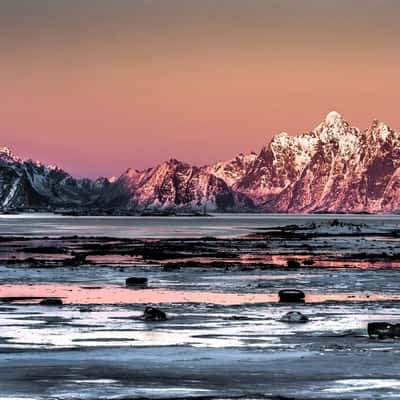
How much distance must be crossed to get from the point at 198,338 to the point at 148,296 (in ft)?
61.9

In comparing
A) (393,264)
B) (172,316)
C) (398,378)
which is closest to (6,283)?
(172,316)

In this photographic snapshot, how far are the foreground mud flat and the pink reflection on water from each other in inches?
2.1

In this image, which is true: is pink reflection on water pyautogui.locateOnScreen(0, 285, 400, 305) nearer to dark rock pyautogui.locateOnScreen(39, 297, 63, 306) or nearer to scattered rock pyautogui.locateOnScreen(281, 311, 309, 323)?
dark rock pyautogui.locateOnScreen(39, 297, 63, 306)

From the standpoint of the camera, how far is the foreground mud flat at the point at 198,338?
2634cm

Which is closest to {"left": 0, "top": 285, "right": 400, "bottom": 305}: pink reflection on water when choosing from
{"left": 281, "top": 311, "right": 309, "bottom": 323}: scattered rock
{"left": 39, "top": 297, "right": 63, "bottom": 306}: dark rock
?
{"left": 39, "top": 297, "right": 63, "bottom": 306}: dark rock

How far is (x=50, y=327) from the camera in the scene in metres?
39.0

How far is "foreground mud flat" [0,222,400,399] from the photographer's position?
26344 mm

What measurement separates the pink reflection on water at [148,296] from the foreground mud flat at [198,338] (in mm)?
53

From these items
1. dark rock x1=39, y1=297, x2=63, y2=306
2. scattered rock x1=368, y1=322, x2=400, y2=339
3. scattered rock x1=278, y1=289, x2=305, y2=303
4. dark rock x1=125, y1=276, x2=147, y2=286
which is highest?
dark rock x1=125, y1=276, x2=147, y2=286

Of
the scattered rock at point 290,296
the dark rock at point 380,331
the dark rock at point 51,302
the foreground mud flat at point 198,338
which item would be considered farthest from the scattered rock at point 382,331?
the dark rock at point 51,302

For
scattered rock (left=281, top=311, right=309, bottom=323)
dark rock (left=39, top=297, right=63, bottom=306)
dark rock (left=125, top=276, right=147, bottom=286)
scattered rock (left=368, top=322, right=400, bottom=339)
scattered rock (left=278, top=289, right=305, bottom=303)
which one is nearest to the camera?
scattered rock (left=368, top=322, right=400, bottom=339)

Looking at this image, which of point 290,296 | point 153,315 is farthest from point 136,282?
point 153,315

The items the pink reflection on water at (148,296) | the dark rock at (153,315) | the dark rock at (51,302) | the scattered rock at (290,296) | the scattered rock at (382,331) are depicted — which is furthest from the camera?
the pink reflection on water at (148,296)

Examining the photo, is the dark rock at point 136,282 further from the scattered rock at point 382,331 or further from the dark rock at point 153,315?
the scattered rock at point 382,331
